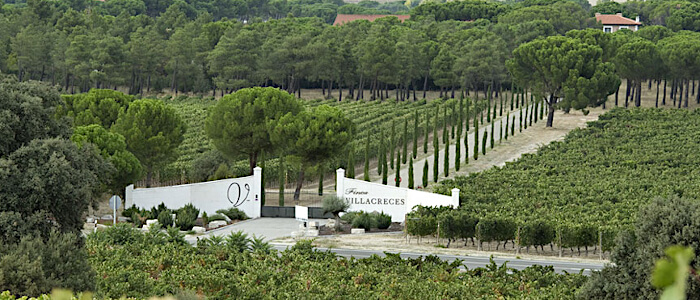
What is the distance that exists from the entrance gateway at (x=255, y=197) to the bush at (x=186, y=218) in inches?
64.7

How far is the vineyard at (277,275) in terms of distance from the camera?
18281 mm

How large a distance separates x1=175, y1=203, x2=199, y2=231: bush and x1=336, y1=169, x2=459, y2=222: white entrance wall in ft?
21.1

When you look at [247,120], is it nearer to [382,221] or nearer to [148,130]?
[148,130]

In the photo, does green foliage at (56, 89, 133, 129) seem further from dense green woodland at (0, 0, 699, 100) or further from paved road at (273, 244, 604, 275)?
dense green woodland at (0, 0, 699, 100)

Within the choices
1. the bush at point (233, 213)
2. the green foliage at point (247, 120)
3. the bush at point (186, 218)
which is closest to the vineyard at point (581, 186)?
the bush at point (233, 213)

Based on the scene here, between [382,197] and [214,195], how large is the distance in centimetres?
745

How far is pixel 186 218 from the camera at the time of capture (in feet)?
111

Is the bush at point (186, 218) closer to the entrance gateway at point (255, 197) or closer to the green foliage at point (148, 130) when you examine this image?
the entrance gateway at point (255, 197)

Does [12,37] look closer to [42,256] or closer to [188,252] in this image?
[188,252]

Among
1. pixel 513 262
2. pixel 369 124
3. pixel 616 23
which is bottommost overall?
pixel 513 262

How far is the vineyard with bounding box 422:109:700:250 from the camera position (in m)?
29.3

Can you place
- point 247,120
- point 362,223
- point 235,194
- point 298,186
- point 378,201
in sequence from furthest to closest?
point 247,120 < point 298,186 < point 235,194 < point 378,201 < point 362,223

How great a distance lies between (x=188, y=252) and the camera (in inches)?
963

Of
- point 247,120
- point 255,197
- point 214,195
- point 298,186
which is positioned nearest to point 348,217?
point 255,197
